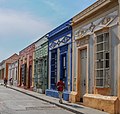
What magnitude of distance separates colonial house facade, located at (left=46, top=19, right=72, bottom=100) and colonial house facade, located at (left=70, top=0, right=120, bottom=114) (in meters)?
1.11

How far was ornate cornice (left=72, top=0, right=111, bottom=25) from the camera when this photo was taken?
1612 cm

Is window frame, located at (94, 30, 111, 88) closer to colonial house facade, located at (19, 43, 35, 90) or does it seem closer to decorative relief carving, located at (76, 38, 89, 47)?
decorative relief carving, located at (76, 38, 89, 47)

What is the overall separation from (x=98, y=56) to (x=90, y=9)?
2661mm

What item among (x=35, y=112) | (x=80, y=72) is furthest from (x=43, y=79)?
(x=35, y=112)

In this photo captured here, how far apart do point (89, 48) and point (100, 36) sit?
1612 mm

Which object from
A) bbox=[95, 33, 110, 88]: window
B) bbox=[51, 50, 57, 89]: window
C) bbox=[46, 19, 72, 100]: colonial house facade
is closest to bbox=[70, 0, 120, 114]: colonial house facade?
bbox=[95, 33, 110, 88]: window

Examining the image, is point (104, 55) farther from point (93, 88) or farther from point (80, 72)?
point (80, 72)

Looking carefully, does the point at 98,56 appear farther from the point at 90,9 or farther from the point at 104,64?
the point at 90,9

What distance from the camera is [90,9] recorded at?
1788 cm

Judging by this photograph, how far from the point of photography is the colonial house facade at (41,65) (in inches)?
1142

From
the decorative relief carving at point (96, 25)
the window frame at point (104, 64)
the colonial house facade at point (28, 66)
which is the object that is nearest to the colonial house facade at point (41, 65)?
the colonial house facade at point (28, 66)

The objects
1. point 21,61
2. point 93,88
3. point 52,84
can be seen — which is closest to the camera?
point 93,88

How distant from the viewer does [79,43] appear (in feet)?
65.3

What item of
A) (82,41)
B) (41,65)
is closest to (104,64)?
(82,41)
